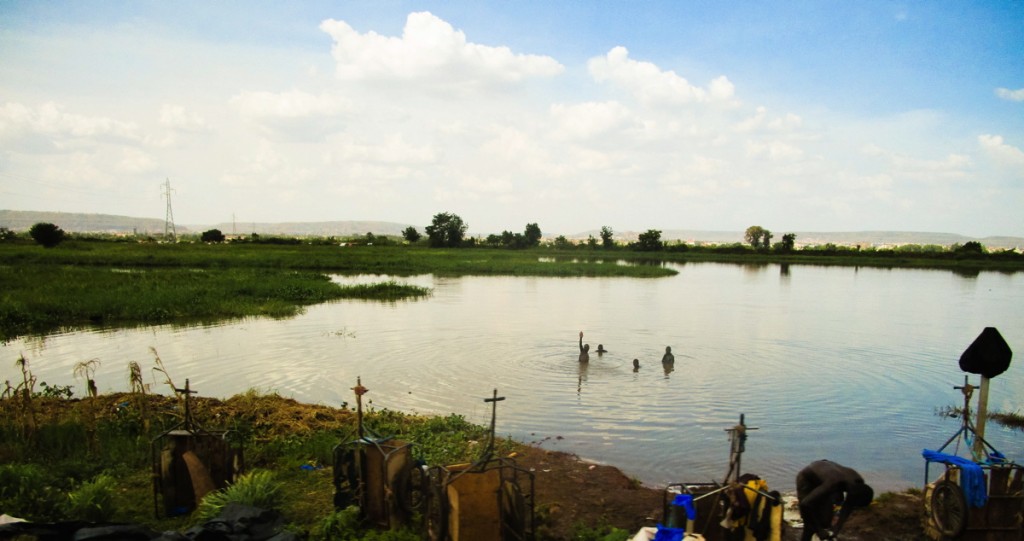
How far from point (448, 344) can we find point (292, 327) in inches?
253

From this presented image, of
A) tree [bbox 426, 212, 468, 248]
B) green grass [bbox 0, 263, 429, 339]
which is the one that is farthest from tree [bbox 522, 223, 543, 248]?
green grass [bbox 0, 263, 429, 339]

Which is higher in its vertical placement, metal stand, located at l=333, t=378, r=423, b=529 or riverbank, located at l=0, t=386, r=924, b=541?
metal stand, located at l=333, t=378, r=423, b=529

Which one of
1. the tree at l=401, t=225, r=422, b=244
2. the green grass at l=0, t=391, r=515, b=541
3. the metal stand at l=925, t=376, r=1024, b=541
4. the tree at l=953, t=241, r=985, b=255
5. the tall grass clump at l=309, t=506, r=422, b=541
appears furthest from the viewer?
the tree at l=401, t=225, r=422, b=244

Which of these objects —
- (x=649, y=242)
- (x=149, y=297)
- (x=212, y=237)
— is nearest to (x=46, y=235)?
(x=212, y=237)

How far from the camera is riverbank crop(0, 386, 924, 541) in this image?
267 inches

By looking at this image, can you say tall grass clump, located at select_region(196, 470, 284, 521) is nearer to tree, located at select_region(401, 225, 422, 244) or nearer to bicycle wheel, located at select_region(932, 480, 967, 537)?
bicycle wheel, located at select_region(932, 480, 967, 537)

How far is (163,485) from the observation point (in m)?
6.80

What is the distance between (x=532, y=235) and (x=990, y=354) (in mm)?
95601

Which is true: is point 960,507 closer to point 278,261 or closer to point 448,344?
point 448,344

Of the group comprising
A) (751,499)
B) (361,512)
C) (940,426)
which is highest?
(751,499)

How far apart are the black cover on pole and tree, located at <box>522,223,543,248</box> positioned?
305 feet

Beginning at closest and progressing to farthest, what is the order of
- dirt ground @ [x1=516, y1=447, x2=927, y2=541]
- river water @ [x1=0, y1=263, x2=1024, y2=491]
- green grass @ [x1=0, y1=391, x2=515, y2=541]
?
green grass @ [x1=0, y1=391, x2=515, y2=541] < dirt ground @ [x1=516, y1=447, x2=927, y2=541] < river water @ [x1=0, y1=263, x2=1024, y2=491]

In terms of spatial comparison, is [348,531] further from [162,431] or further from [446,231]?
[446,231]

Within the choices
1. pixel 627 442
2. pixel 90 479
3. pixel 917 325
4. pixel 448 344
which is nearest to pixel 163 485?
pixel 90 479
